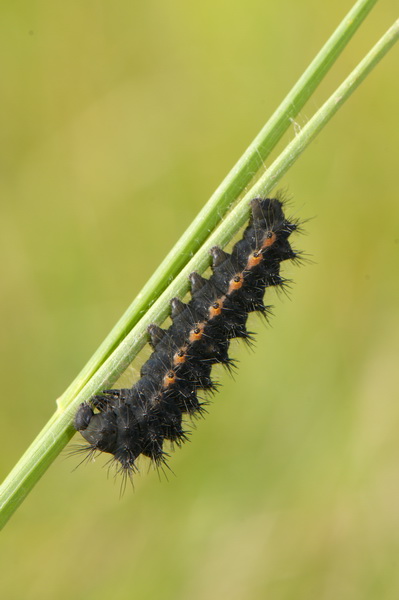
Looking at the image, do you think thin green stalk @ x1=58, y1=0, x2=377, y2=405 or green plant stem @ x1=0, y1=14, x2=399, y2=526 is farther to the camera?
thin green stalk @ x1=58, y1=0, x2=377, y2=405

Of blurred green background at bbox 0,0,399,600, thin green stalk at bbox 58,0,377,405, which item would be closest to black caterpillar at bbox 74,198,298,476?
thin green stalk at bbox 58,0,377,405

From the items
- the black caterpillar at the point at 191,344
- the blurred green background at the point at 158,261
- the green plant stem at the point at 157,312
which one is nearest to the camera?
the green plant stem at the point at 157,312

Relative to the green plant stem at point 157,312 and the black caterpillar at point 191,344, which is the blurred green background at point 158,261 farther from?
the green plant stem at point 157,312

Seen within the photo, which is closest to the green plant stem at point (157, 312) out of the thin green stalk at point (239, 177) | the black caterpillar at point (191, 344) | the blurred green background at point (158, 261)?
the thin green stalk at point (239, 177)

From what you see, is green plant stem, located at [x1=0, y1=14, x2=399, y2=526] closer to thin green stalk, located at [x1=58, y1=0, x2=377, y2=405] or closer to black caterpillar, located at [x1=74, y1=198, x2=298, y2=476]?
thin green stalk, located at [x1=58, y1=0, x2=377, y2=405]

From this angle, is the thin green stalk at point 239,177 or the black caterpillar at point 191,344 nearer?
the thin green stalk at point 239,177

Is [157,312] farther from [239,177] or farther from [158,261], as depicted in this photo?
[158,261]

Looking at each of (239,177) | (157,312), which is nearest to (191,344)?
(157,312)
